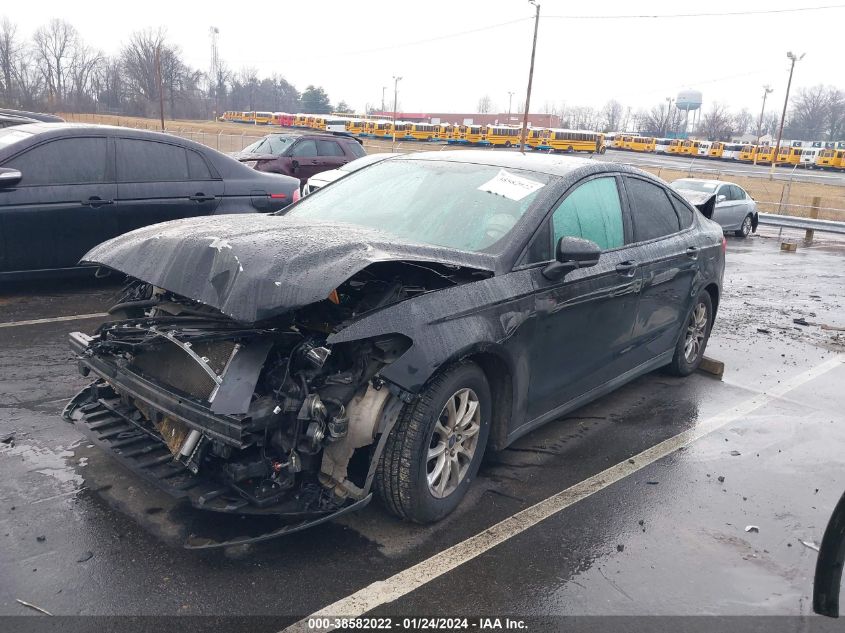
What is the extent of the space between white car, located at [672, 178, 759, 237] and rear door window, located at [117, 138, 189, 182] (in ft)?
44.5

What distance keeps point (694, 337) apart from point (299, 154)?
12.3 m

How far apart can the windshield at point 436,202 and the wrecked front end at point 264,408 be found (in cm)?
73

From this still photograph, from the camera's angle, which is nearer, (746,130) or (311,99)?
(311,99)

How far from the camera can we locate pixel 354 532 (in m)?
3.43

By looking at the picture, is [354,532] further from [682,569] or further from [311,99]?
[311,99]

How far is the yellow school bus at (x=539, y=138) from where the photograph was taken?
189ft

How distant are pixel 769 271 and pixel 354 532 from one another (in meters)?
12.0

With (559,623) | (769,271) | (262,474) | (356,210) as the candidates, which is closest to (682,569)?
(559,623)

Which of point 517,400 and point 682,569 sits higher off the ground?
point 517,400

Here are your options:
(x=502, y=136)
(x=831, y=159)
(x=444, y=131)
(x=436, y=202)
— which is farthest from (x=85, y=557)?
(x=831, y=159)

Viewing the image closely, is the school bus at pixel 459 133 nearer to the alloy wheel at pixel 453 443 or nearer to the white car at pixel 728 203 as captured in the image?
the white car at pixel 728 203

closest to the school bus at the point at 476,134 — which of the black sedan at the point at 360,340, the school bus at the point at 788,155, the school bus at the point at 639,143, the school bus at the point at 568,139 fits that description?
the school bus at the point at 568,139

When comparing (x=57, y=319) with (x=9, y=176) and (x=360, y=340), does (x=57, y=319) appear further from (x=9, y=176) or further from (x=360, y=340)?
(x=360, y=340)

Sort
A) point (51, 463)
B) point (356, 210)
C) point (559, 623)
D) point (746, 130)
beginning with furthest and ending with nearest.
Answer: point (746, 130), point (356, 210), point (51, 463), point (559, 623)
